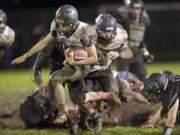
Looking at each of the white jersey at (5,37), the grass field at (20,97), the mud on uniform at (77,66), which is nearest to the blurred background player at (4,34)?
the white jersey at (5,37)

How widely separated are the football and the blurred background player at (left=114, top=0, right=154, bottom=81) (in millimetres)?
3392

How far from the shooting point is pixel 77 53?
10328mm

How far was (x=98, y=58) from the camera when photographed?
11.2 metres

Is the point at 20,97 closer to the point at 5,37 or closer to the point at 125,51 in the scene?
the point at 5,37

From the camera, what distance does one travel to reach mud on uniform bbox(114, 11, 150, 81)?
1370 cm

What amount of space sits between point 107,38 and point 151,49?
42.1 feet

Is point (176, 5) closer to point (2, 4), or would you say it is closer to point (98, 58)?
point (2, 4)

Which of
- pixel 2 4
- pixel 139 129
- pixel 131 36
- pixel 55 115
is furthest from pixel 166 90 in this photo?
pixel 2 4

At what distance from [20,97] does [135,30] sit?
2.88 m

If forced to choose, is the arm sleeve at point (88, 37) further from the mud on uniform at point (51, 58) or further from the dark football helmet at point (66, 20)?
the mud on uniform at point (51, 58)

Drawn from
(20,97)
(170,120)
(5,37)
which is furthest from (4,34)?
(20,97)

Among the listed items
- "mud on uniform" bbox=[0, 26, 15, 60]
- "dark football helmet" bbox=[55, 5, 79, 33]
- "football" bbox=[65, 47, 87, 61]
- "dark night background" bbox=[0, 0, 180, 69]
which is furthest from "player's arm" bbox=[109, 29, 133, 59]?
"dark night background" bbox=[0, 0, 180, 69]

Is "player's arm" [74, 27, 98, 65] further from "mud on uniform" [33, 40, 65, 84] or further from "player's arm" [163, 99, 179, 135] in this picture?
"player's arm" [163, 99, 179, 135]

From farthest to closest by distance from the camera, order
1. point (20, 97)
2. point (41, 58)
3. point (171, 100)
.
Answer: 1. point (20, 97)
2. point (41, 58)
3. point (171, 100)
